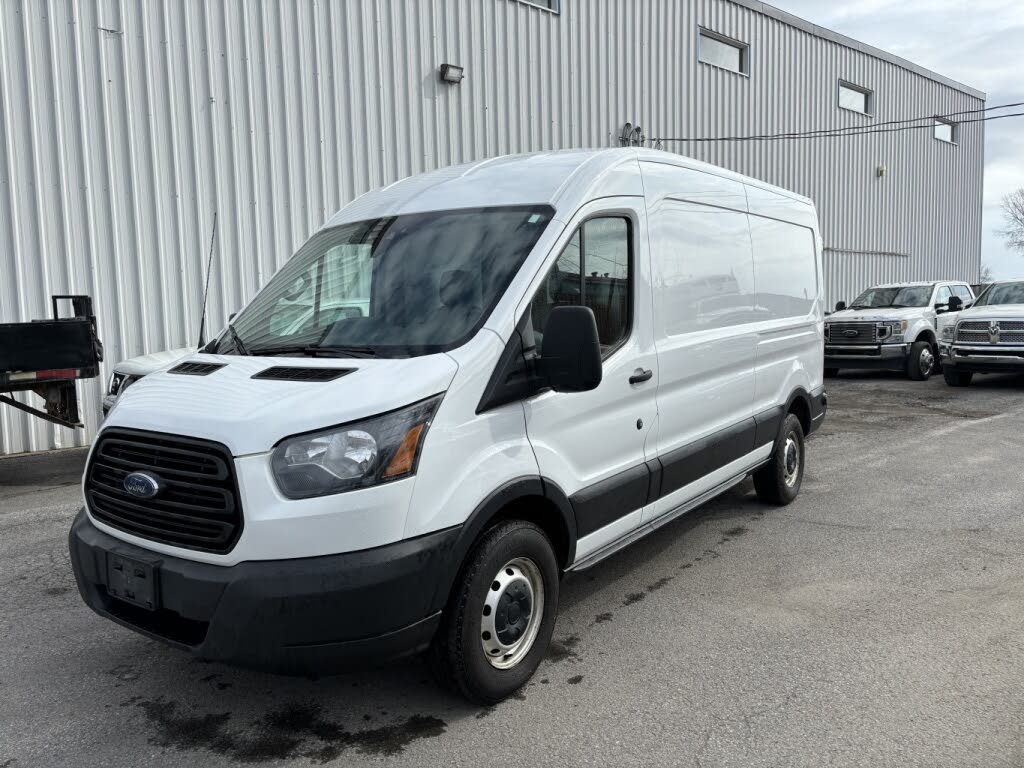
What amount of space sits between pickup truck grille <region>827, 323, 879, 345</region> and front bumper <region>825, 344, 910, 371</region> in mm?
79

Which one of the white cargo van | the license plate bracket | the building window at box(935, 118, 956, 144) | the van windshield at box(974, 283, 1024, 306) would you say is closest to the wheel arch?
the white cargo van

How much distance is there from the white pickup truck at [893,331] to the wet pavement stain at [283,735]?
13.6 metres

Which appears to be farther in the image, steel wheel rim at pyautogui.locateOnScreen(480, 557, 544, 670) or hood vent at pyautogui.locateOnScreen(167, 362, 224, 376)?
hood vent at pyautogui.locateOnScreen(167, 362, 224, 376)

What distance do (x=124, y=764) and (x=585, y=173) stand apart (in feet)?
9.72

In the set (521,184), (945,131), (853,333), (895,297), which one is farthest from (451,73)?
(945,131)

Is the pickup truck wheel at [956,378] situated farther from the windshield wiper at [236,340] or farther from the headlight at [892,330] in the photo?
the windshield wiper at [236,340]

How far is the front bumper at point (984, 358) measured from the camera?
1249 centimetres

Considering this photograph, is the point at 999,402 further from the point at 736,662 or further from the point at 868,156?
the point at 868,156

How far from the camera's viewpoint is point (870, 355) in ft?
47.9

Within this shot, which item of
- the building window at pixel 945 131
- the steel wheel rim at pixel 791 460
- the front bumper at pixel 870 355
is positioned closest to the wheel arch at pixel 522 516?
the steel wheel rim at pixel 791 460

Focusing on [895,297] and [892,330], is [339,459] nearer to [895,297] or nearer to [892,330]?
[892,330]

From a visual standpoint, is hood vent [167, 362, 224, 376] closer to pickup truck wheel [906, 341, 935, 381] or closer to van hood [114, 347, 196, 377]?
van hood [114, 347, 196, 377]

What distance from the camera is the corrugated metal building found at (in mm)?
8727

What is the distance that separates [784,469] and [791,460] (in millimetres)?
212
